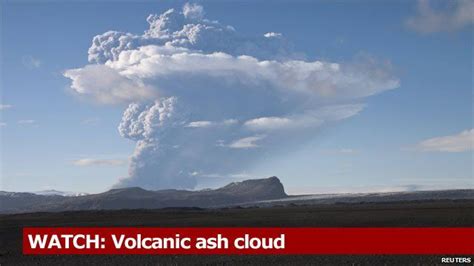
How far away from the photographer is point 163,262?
43312mm

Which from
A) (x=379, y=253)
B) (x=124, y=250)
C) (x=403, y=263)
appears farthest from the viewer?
(x=124, y=250)

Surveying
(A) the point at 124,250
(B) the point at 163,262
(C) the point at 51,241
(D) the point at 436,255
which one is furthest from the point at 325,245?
(C) the point at 51,241

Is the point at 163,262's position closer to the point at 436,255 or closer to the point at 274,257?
the point at 274,257

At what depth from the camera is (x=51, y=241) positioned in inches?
2188

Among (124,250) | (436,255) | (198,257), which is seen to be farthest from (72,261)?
(436,255)

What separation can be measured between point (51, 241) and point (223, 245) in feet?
59.5

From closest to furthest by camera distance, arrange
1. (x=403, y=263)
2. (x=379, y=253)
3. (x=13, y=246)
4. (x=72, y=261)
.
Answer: (x=403, y=263), (x=379, y=253), (x=72, y=261), (x=13, y=246)

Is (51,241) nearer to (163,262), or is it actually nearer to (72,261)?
(72,261)

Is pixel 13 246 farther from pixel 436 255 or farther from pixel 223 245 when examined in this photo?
pixel 436 255

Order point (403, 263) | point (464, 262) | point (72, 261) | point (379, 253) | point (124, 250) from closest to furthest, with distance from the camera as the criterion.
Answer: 1. point (464, 262)
2. point (403, 263)
3. point (379, 253)
4. point (72, 261)
5. point (124, 250)

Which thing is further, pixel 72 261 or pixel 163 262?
pixel 72 261

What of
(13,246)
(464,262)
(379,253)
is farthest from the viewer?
(13,246)

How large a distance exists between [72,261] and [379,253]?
2557 centimetres

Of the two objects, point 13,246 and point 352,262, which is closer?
point 352,262
